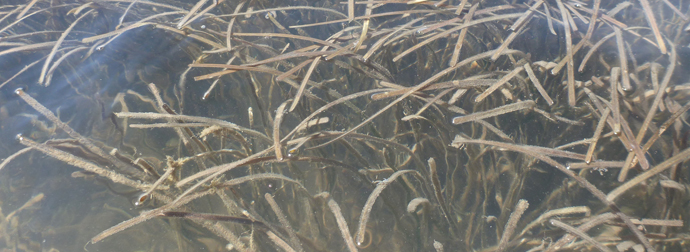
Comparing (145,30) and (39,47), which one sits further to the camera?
(145,30)

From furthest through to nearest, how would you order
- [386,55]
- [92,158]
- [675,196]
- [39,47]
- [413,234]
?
[39,47] → [386,55] → [413,234] → [92,158] → [675,196]

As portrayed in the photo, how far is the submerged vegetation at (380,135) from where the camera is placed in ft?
3.80

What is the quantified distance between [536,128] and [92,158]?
5.89 ft

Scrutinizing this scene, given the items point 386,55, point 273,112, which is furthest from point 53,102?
point 386,55

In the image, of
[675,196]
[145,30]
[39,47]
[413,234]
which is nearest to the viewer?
[675,196]

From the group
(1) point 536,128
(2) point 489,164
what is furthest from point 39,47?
(1) point 536,128

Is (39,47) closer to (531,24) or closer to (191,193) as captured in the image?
(191,193)

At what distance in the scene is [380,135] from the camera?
4.82 ft

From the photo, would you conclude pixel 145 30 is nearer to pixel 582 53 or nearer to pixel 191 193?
pixel 191 193

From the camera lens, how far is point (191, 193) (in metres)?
1.15

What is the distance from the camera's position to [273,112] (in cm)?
162


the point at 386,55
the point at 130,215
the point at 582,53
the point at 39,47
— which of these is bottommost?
the point at 130,215

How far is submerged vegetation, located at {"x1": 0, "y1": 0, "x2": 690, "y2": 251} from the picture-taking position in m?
1.16

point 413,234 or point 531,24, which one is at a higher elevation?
point 531,24
